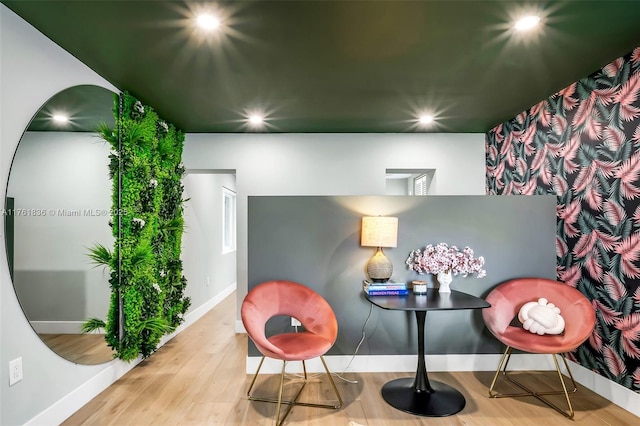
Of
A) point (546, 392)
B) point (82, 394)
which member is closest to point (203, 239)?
point (82, 394)

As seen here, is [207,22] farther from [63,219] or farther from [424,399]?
[424,399]

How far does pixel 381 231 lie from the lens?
297 centimetres

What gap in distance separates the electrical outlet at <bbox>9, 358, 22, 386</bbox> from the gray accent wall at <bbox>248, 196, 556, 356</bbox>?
5.26 feet

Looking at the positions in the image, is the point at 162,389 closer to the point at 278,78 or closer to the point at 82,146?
the point at 82,146

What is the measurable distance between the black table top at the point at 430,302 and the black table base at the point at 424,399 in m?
0.70

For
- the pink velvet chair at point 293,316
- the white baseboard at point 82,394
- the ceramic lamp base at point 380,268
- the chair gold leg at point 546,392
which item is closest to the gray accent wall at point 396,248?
the ceramic lamp base at point 380,268

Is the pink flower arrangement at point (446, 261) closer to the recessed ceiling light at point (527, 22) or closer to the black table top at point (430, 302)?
the black table top at point (430, 302)

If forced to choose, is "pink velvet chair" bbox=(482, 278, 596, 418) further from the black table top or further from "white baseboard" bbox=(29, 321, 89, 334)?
"white baseboard" bbox=(29, 321, 89, 334)

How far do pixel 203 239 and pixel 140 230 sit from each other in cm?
206

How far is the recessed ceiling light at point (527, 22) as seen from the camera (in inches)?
83.7

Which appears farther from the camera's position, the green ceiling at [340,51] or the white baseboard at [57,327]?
the white baseboard at [57,327]

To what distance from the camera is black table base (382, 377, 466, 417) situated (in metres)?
2.58

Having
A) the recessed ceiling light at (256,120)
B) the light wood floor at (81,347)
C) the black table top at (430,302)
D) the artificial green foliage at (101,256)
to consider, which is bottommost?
the light wood floor at (81,347)

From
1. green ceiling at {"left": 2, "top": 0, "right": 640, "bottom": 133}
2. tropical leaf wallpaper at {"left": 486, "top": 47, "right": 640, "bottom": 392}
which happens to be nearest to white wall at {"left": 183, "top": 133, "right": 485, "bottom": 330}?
green ceiling at {"left": 2, "top": 0, "right": 640, "bottom": 133}
